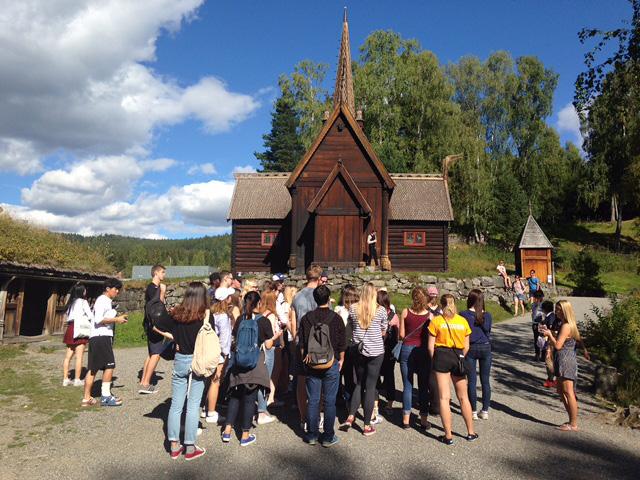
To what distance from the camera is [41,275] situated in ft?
46.4

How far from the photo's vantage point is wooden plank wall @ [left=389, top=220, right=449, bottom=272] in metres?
25.7

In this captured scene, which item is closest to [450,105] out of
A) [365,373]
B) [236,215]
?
[236,215]

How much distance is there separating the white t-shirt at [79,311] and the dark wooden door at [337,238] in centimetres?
1477

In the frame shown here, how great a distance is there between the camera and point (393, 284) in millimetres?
20578

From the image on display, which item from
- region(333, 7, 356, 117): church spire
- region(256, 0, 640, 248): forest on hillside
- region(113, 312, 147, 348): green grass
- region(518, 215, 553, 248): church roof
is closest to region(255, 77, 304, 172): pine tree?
region(256, 0, 640, 248): forest on hillside

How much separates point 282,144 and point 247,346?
4490cm

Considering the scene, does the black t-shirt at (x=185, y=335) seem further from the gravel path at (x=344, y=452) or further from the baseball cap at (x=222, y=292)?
the baseball cap at (x=222, y=292)

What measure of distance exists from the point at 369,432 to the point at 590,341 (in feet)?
28.1

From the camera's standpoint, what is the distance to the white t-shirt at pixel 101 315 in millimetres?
6844

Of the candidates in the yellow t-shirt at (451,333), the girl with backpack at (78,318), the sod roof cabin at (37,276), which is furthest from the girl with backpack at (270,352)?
the sod roof cabin at (37,276)

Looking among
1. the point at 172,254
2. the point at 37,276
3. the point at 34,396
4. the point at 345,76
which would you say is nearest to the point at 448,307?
Answer: the point at 34,396

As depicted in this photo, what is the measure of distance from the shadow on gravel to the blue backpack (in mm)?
3232

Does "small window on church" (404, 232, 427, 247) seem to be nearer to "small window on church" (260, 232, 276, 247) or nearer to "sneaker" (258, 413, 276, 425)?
"small window on church" (260, 232, 276, 247)

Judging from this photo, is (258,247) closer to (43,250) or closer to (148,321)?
(43,250)
